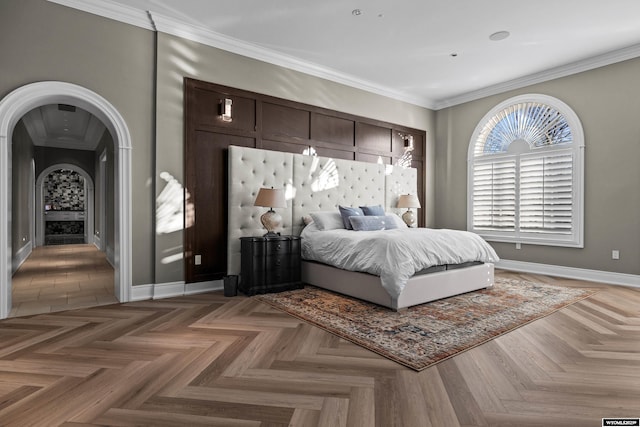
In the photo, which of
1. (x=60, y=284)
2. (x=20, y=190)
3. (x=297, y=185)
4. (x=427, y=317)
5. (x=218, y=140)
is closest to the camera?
(x=427, y=317)

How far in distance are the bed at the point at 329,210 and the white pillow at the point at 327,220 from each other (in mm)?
128

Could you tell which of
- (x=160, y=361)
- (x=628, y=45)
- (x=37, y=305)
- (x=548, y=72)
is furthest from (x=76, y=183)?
(x=628, y=45)

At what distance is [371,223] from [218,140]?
2.22 m

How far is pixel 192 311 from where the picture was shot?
11.5 ft

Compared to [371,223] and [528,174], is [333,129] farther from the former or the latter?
[528,174]

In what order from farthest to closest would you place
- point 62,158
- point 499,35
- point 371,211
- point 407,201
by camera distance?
point 62,158, point 407,201, point 371,211, point 499,35

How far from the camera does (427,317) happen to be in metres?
3.30

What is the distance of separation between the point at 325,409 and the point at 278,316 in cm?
162

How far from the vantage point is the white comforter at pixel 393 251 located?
11.2ft

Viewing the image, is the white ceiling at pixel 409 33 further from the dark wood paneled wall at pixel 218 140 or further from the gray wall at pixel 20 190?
the gray wall at pixel 20 190

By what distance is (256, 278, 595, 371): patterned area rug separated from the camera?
2.60 meters

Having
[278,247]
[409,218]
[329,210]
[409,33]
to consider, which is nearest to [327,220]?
[329,210]

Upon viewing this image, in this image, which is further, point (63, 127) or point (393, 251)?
point (63, 127)

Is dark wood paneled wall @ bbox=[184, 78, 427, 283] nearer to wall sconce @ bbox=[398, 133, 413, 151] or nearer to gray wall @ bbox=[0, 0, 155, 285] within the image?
gray wall @ bbox=[0, 0, 155, 285]
